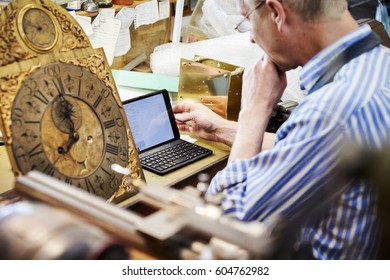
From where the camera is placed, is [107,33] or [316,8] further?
[107,33]

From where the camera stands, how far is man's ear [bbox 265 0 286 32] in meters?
1.37

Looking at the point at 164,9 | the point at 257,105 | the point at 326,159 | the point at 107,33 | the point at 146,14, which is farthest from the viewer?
the point at 164,9

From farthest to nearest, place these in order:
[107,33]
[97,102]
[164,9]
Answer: [164,9], [107,33], [97,102]

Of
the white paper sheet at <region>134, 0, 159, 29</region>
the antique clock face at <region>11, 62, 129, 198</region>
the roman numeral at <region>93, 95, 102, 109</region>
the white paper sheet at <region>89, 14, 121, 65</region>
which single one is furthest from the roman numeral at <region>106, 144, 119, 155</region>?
the white paper sheet at <region>134, 0, 159, 29</region>

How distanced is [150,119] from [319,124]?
800 mm

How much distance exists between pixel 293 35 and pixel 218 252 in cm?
→ 83

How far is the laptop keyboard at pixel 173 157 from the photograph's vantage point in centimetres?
173

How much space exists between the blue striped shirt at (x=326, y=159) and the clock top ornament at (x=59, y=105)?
381 mm

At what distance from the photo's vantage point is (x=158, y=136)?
189 cm

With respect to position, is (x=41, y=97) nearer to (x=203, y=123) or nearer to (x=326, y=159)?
(x=326, y=159)

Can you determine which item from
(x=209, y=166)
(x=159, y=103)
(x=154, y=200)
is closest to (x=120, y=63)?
(x=159, y=103)

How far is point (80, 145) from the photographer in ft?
4.49

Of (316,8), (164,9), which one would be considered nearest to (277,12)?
(316,8)
